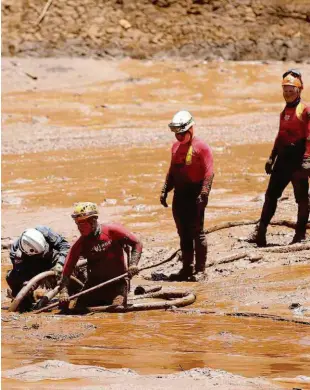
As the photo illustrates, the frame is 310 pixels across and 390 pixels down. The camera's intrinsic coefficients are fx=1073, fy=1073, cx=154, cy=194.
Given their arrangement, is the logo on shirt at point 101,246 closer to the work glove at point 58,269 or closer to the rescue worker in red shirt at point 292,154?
the work glove at point 58,269

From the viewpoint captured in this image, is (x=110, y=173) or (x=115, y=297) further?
(x=110, y=173)

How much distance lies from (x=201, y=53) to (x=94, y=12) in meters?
2.93

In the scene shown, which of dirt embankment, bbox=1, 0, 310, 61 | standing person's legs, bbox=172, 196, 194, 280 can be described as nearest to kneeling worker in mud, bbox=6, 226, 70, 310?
standing person's legs, bbox=172, 196, 194, 280

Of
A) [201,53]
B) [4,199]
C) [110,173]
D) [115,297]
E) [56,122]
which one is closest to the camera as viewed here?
[115,297]

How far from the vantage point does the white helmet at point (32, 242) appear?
31.8 ft

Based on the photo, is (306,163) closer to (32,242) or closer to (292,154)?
(292,154)

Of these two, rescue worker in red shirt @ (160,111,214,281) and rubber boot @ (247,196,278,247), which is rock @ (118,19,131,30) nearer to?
rubber boot @ (247,196,278,247)

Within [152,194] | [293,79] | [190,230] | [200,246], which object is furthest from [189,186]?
[152,194]

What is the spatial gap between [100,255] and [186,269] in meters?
1.40

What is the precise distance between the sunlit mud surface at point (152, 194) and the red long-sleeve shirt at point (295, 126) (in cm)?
109

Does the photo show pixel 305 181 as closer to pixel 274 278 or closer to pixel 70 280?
pixel 274 278

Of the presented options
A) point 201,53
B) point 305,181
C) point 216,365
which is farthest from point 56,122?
point 216,365

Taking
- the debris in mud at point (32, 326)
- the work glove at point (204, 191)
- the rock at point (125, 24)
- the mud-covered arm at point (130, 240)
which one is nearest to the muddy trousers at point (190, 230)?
the work glove at point (204, 191)

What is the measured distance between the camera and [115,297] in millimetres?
9336
